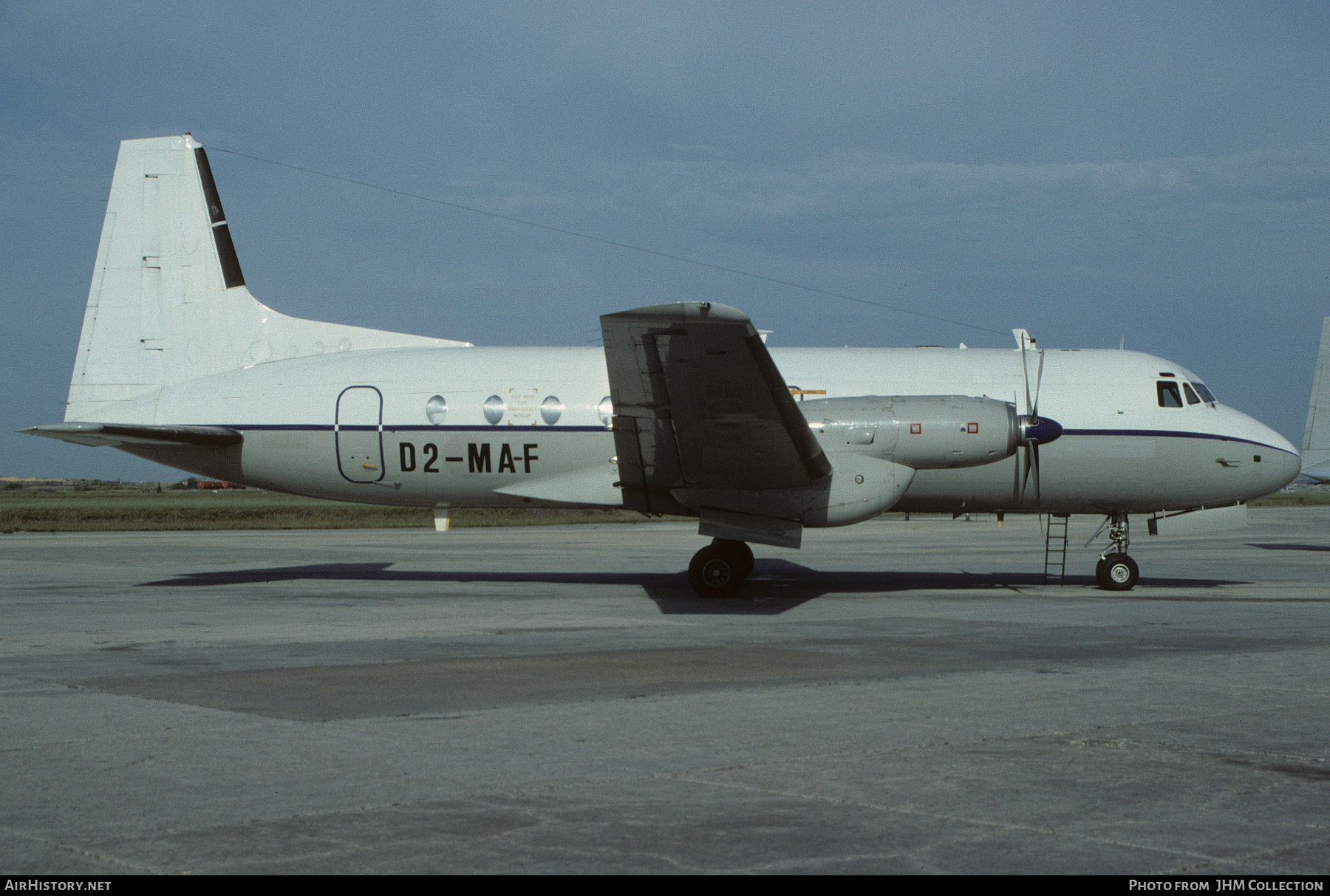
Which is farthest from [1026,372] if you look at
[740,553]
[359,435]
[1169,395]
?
[359,435]

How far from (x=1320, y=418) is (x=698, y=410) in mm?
26982

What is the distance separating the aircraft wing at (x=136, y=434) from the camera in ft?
58.4

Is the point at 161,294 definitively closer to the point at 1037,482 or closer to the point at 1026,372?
the point at 1026,372

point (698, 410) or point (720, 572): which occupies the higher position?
point (698, 410)

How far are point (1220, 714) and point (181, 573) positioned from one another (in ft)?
66.2

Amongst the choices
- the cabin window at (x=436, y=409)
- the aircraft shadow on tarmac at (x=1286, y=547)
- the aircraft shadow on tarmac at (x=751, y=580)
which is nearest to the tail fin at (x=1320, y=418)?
the aircraft shadow on tarmac at (x=1286, y=547)

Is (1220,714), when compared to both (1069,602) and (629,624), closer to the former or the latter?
(629,624)

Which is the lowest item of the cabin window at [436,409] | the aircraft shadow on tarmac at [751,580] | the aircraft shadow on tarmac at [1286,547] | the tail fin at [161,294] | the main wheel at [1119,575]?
the aircraft shadow on tarmac at [751,580]

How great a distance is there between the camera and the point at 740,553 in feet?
58.5

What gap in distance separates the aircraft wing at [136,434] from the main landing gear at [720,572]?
793 cm

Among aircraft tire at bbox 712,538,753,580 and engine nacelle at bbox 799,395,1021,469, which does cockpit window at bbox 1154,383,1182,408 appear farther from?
aircraft tire at bbox 712,538,753,580

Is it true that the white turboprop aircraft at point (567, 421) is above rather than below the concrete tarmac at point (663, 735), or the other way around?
above

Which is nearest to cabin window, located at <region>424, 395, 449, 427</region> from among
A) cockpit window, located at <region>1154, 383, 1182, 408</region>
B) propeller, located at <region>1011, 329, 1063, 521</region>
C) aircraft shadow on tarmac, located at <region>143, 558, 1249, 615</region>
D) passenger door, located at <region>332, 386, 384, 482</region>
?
passenger door, located at <region>332, 386, 384, 482</region>

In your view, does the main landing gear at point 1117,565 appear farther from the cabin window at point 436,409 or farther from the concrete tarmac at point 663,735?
the cabin window at point 436,409
